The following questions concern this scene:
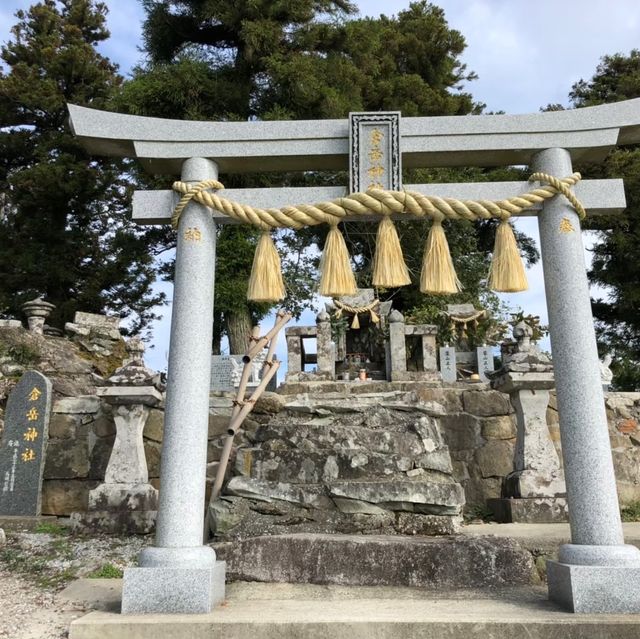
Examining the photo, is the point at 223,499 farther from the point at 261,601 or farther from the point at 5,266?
the point at 5,266

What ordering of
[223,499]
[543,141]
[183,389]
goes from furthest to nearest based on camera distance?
[223,499], [543,141], [183,389]

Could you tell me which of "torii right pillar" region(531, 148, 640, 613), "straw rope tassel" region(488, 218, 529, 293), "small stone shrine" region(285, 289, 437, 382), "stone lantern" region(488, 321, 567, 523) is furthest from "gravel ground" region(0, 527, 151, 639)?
"small stone shrine" region(285, 289, 437, 382)

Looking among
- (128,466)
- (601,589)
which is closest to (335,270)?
(601,589)

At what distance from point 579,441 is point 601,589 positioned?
735 mm

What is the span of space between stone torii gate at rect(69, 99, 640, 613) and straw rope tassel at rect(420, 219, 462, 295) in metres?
0.30

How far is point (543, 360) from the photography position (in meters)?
5.77

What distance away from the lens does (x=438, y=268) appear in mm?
3518

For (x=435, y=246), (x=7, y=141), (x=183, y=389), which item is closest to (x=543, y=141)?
(x=435, y=246)

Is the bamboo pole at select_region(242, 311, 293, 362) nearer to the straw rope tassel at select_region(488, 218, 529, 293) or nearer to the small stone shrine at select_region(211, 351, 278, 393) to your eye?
the straw rope tassel at select_region(488, 218, 529, 293)

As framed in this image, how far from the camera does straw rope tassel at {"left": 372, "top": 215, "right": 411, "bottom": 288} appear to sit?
11.5 ft

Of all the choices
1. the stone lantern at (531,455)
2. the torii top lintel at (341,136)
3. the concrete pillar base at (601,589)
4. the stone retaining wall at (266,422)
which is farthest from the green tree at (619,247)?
the concrete pillar base at (601,589)

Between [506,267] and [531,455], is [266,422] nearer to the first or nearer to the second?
[531,455]

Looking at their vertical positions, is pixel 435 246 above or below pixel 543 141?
below

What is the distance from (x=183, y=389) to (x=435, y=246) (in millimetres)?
1791
